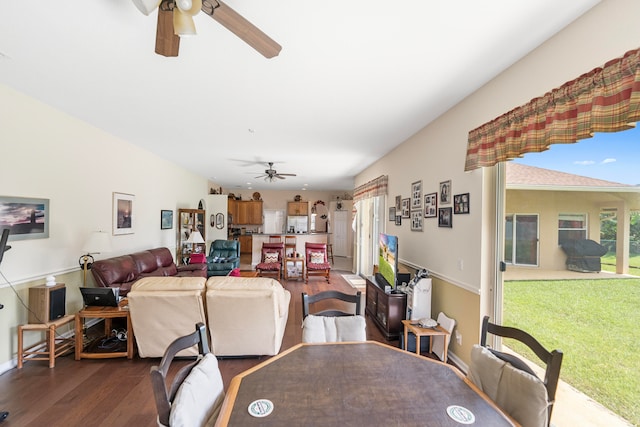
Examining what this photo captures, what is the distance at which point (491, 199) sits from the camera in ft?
8.25

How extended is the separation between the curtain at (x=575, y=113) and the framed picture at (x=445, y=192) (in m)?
0.77

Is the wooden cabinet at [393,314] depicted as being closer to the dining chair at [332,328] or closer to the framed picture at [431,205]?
the framed picture at [431,205]

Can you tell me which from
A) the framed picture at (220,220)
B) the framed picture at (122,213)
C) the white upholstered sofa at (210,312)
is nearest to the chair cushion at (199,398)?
the white upholstered sofa at (210,312)

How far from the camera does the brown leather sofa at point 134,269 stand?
139 inches

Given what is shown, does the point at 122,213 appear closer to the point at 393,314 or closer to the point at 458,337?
the point at 393,314

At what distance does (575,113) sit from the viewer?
159 cm

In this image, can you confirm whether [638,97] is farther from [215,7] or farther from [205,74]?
[205,74]

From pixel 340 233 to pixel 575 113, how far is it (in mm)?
9018

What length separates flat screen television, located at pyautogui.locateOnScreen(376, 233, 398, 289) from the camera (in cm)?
351

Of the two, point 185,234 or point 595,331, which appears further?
point 185,234

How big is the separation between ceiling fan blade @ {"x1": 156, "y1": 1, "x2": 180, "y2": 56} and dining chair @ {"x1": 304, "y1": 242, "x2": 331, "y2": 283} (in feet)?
18.2

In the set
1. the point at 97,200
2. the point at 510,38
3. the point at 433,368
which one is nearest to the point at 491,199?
the point at 510,38

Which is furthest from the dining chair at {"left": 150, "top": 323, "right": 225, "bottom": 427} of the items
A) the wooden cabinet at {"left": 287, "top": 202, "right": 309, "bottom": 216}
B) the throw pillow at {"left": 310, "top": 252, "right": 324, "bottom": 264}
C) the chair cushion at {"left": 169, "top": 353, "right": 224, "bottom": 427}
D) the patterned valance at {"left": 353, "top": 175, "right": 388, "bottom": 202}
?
the wooden cabinet at {"left": 287, "top": 202, "right": 309, "bottom": 216}

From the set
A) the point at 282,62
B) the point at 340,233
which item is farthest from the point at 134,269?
the point at 340,233
